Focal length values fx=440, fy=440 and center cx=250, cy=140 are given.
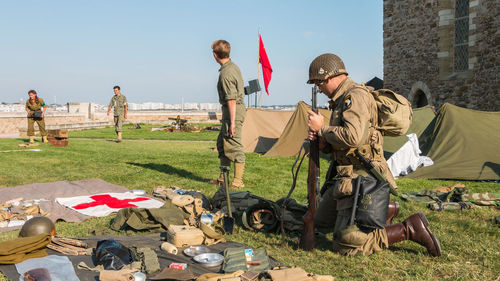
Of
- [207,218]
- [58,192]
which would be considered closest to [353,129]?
[207,218]

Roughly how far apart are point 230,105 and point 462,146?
5.03 m

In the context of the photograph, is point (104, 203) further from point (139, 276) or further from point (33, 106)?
point (33, 106)

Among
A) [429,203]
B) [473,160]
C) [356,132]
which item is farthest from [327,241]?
[473,160]

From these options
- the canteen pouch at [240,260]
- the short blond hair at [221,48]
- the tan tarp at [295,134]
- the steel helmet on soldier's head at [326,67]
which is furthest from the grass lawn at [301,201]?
the short blond hair at [221,48]

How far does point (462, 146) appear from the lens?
8828 millimetres

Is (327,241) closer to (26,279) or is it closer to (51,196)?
(26,279)

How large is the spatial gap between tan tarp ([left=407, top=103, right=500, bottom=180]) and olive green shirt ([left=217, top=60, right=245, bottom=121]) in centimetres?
404

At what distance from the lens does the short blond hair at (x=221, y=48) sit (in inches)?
270

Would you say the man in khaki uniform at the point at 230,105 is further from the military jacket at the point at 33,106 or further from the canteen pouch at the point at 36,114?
the military jacket at the point at 33,106

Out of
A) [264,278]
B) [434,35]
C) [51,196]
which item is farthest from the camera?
[434,35]

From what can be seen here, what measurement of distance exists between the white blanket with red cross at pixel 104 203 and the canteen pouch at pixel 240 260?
7.98 ft

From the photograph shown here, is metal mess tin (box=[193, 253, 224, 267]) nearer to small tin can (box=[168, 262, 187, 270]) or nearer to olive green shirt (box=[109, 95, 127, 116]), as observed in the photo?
small tin can (box=[168, 262, 187, 270])

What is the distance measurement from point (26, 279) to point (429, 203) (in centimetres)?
501

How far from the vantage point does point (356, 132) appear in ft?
12.7
